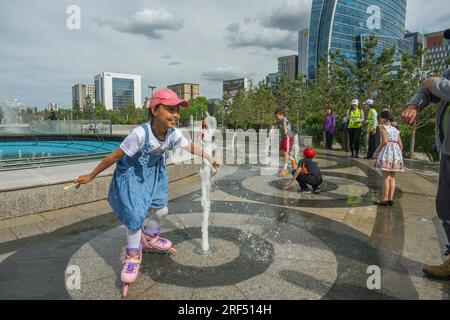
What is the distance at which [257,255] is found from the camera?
12.3ft

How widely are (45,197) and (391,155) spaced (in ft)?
19.3

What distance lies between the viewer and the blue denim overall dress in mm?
3039

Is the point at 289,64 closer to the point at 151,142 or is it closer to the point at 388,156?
the point at 388,156

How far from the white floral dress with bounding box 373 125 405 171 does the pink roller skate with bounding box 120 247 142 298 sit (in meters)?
4.45

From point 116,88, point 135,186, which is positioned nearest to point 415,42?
point 135,186

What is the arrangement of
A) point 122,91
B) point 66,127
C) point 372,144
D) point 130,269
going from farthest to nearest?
point 122,91
point 66,127
point 372,144
point 130,269

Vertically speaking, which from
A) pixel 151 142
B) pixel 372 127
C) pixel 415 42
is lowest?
pixel 151 142

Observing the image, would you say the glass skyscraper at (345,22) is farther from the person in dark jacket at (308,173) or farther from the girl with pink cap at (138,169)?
the girl with pink cap at (138,169)

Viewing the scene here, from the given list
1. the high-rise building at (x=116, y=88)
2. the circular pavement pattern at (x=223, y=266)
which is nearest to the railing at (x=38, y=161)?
the circular pavement pattern at (x=223, y=266)

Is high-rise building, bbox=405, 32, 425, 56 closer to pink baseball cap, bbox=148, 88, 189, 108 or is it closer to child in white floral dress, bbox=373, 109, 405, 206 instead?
child in white floral dress, bbox=373, 109, 405, 206

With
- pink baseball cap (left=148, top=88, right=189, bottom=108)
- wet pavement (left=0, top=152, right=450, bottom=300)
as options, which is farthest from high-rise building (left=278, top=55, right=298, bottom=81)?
pink baseball cap (left=148, top=88, right=189, bottom=108)

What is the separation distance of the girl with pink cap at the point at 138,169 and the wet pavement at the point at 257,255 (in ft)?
1.45

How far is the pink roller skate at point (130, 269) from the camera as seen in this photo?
295 cm

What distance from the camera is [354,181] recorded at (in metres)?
8.15
